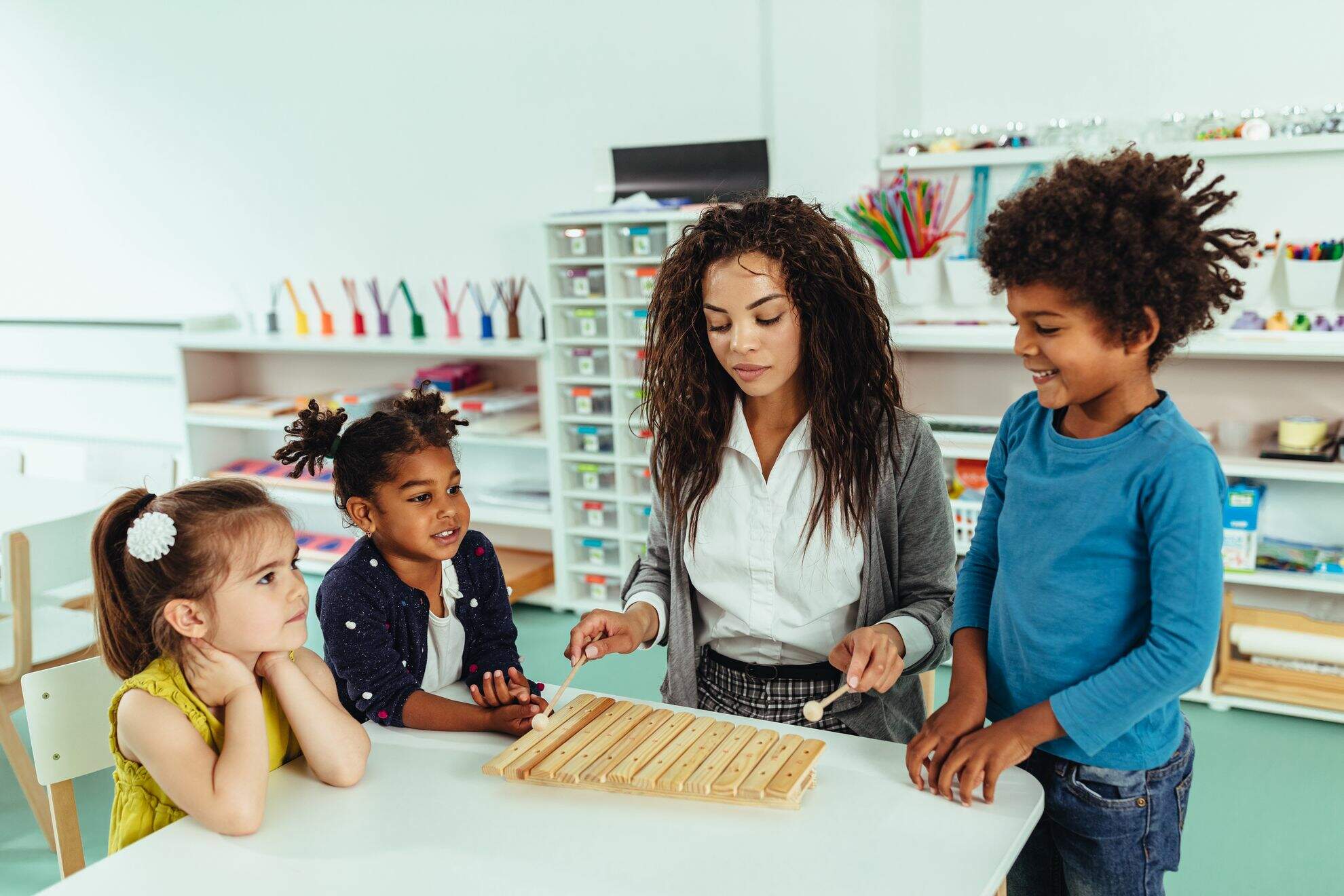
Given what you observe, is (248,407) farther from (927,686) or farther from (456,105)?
(927,686)

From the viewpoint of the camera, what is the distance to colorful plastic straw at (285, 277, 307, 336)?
4586 mm

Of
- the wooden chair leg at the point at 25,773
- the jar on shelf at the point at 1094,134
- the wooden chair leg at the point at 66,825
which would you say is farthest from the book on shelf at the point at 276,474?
the jar on shelf at the point at 1094,134

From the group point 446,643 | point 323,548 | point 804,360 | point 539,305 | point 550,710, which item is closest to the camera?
point 550,710

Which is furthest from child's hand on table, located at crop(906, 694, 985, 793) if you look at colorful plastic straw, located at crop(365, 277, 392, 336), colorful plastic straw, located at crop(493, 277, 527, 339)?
colorful plastic straw, located at crop(365, 277, 392, 336)

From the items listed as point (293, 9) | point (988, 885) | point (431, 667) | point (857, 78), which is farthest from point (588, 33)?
point (988, 885)

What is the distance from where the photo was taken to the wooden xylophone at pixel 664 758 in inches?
47.8

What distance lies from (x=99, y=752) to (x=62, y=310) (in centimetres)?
455

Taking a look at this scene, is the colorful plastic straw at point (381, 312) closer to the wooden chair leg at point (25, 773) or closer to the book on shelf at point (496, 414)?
the book on shelf at point (496, 414)

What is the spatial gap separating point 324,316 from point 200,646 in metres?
3.40

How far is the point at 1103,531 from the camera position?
1178 millimetres

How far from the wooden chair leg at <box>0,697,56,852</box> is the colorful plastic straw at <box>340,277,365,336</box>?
2.18 metres

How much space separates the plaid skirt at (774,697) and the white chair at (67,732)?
0.85 metres

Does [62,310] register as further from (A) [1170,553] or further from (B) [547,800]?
(A) [1170,553]

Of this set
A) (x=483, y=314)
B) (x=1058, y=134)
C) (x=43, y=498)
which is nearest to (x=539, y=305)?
(x=483, y=314)
